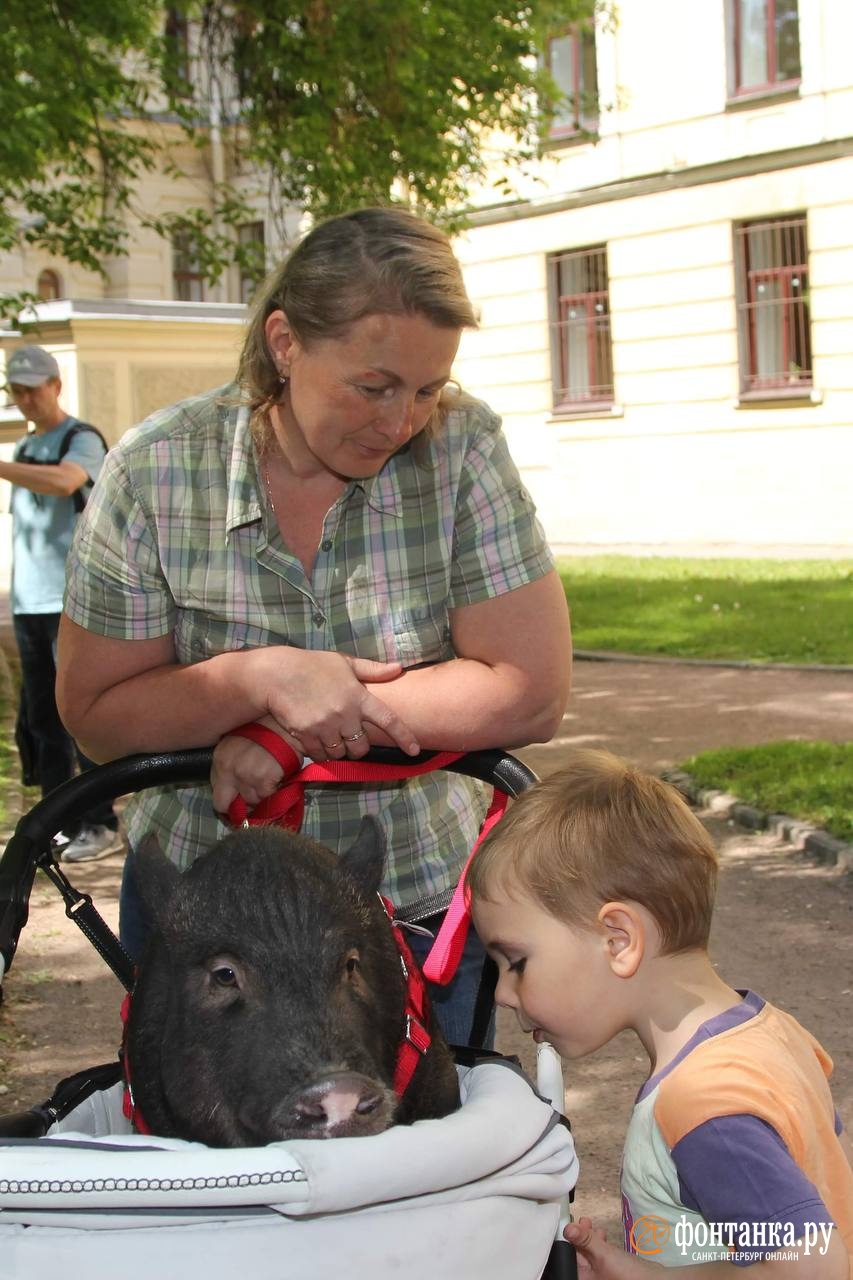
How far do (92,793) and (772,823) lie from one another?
17.8 ft

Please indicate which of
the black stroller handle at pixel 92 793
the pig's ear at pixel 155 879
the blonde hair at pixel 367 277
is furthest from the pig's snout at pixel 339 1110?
the blonde hair at pixel 367 277

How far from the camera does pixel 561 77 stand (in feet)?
78.1

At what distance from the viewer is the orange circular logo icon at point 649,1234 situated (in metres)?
2.11

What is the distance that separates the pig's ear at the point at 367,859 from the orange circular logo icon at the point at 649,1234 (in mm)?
565

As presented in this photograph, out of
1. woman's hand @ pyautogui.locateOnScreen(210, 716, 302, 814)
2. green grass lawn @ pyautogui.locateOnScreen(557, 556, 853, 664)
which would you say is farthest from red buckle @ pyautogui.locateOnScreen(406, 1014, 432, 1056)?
green grass lawn @ pyautogui.locateOnScreen(557, 556, 853, 664)

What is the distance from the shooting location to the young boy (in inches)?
78.5

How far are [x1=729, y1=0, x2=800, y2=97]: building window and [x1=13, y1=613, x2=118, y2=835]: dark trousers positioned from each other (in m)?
16.7

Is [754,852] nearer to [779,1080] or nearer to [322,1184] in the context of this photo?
[779,1080]

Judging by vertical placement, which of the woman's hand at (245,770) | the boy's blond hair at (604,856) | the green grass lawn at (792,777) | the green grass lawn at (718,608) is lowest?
the green grass lawn at (792,777)

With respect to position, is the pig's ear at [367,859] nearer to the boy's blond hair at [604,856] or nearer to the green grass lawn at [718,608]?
the boy's blond hair at [604,856]

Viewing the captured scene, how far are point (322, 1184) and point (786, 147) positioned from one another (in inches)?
839

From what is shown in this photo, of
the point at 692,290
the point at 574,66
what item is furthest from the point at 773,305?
the point at 574,66

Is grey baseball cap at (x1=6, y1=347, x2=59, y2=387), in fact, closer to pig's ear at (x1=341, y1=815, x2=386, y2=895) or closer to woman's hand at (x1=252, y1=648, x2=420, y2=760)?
woman's hand at (x1=252, y1=648, x2=420, y2=760)

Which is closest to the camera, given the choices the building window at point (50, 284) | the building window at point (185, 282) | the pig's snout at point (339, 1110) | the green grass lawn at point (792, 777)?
the pig's snout at point (339, 1110)
